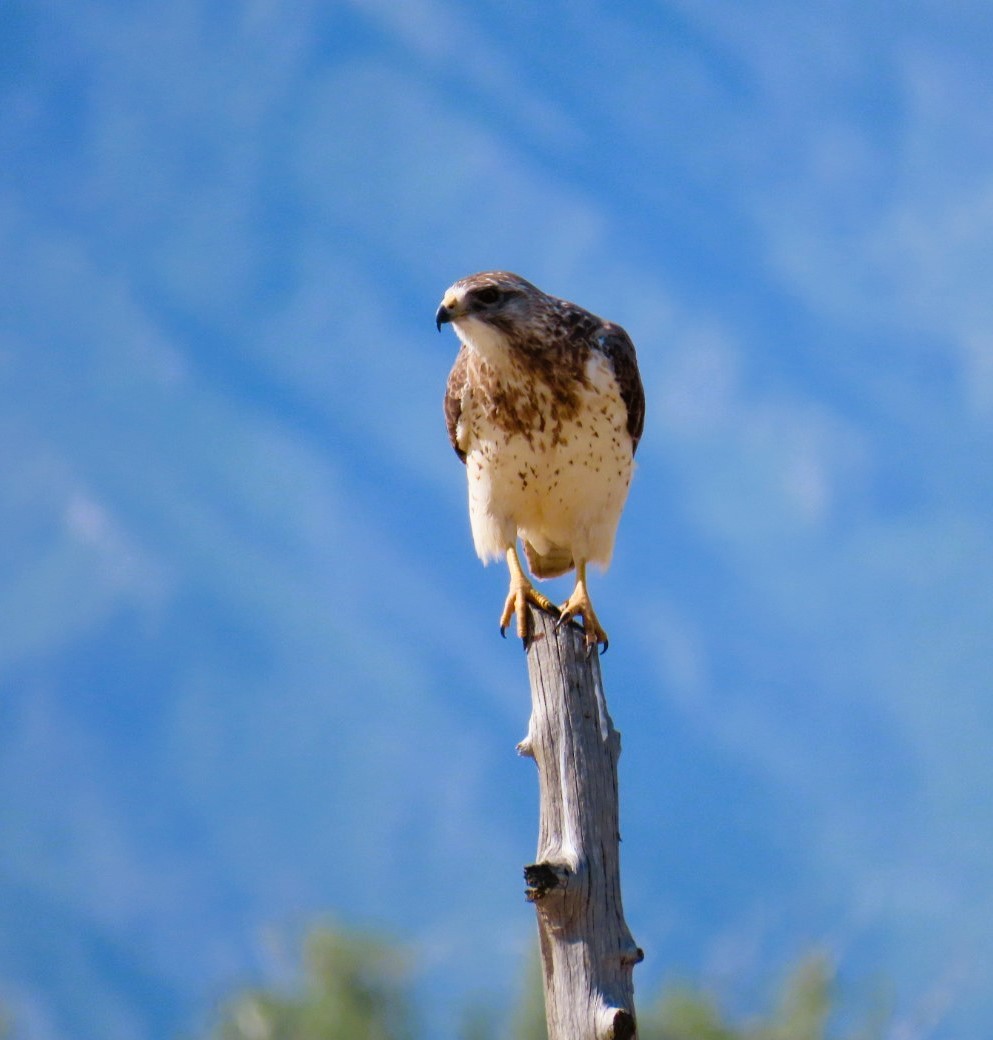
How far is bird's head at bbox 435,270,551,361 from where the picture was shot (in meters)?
4.49

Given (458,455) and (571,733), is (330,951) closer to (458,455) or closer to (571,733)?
(458,455)

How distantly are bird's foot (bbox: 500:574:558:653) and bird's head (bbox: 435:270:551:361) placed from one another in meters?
0.70

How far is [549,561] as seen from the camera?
16.3 feet

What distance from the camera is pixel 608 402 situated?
452 cm

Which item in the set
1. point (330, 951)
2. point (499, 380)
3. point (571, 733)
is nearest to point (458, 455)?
point (499, 380)

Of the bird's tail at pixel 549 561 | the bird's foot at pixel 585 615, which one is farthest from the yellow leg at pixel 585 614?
the bird's tail at pixel 549 561

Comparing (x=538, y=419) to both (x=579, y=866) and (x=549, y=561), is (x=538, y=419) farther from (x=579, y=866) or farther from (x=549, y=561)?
(x=579, y=866)

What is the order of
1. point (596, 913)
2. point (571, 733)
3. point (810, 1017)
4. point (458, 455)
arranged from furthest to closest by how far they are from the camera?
point (810, 1017)
point (458, 455)
point (571, 733)
point (596, 913)

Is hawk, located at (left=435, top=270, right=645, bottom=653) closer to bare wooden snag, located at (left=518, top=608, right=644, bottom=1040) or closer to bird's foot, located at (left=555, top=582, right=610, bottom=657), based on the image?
bird's foot, located at (left=555, top=582, right=610, bottom=657)

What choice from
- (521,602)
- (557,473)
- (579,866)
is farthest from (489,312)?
(579,866)

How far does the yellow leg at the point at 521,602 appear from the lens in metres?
4.22

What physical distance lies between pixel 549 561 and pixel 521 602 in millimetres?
672

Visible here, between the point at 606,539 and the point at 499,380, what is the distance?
2.11 ft

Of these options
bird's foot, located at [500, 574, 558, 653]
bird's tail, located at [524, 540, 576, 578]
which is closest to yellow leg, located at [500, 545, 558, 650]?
bird's foot, located at [500, 574, 558, 653]
